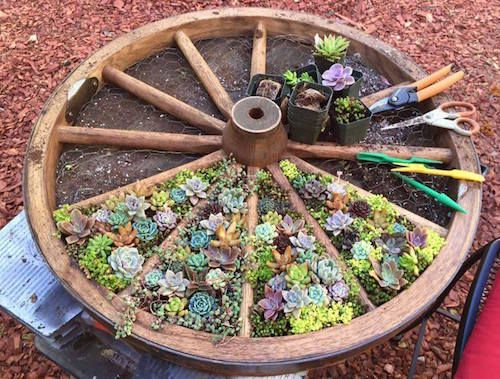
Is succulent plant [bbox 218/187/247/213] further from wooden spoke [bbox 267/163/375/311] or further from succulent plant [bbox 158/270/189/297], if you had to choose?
succulent plant [bbox 158/270/189/297]

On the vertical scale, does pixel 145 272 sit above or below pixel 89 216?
below

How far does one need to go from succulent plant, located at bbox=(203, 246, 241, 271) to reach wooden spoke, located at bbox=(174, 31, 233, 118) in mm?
653

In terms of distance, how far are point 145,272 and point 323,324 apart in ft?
1.89

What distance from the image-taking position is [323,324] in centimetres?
151

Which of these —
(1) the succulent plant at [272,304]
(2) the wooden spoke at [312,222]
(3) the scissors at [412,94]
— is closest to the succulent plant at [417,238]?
(2) the wooden spoke at [312,222]

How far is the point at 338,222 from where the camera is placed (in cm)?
168

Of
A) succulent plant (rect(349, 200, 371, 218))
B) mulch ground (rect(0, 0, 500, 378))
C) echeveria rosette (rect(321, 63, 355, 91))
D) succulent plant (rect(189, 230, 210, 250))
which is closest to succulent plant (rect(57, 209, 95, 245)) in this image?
succulent plant (rect(189, 230, 210, 250))

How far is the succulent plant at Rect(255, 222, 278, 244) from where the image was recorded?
166 centimetres

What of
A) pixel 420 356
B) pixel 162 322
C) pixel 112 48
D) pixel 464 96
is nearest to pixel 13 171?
pixel 112 48

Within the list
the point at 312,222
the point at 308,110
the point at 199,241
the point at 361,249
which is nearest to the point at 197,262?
the point at 199,241

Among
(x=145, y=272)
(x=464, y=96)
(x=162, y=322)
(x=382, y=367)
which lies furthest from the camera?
(x=464, y=96)

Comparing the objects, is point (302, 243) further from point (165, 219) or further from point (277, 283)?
point (165, 219)

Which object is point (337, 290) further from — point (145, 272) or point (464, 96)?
point (464, 96)

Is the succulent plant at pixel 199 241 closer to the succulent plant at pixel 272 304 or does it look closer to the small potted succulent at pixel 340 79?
the succulent plant at pixel 272 304
